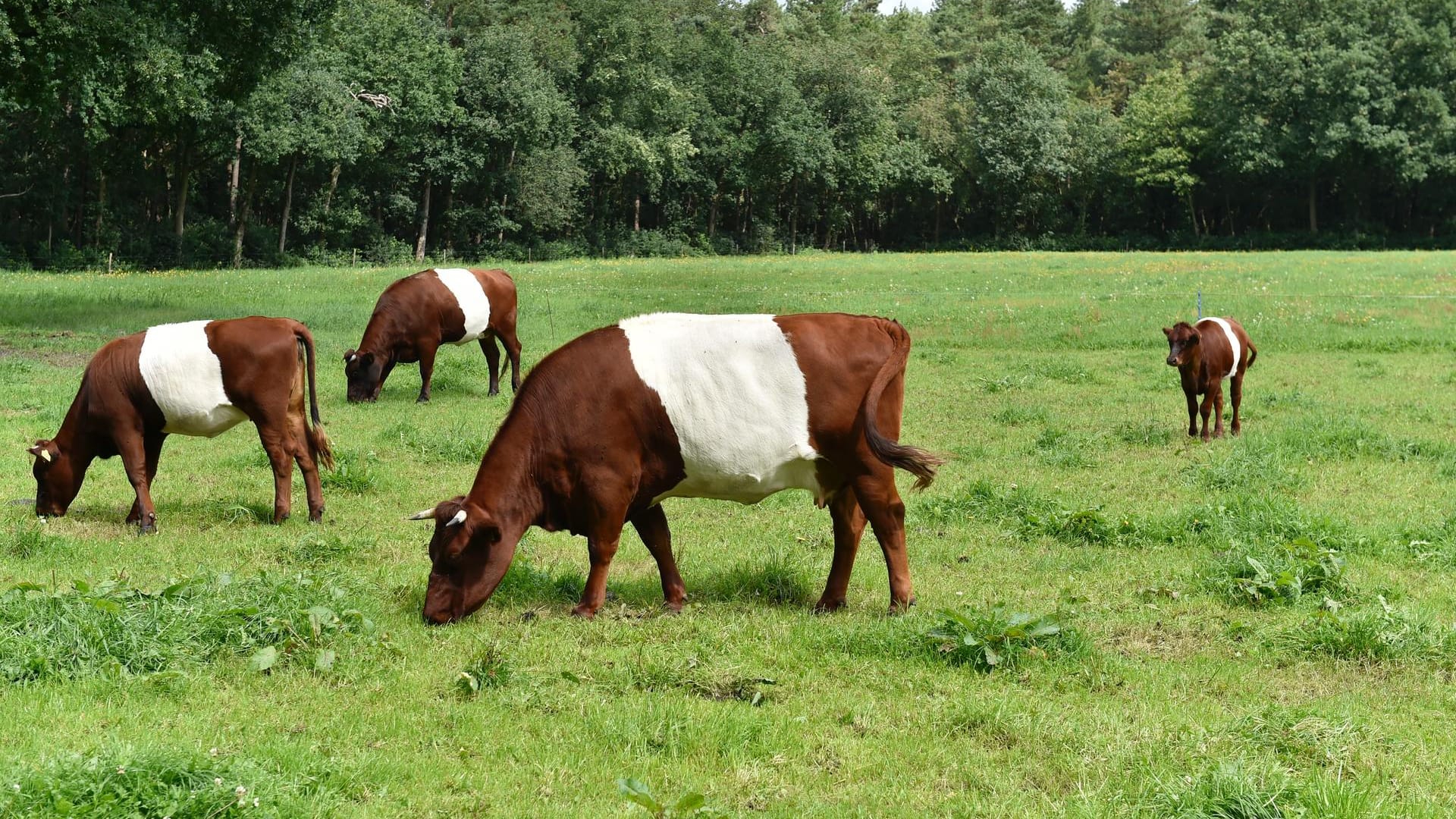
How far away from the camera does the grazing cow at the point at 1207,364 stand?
1517 centimetres

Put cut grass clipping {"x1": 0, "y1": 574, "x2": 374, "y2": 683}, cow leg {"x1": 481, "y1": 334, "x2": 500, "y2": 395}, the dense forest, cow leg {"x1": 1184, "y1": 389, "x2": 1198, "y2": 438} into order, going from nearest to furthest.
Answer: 1. cut grass clipping {"x1": 0, "y1": 574, "x2": 374, "y2": 683}
2. cow leg {"x1": 1184, "y1": 389, "x2": 1198, "y2": 438}
3. cow leg {"x1": 481, "y1": 334, "x2": 500, "y2": 395}
4. the dense forest

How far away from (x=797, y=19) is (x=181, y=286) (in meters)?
83.7

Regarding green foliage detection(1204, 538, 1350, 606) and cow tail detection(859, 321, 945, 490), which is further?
green foliage detection(1204, 538, 1350, 606)

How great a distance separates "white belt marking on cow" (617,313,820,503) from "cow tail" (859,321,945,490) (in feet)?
1.31

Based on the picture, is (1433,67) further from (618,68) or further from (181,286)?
(181,286)

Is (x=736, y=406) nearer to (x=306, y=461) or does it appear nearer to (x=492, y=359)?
(x=306, y=461)

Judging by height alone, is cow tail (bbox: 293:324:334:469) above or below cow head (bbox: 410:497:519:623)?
above

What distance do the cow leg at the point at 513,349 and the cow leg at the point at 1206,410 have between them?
10.3m

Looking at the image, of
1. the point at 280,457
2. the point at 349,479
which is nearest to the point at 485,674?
the point at 280,457

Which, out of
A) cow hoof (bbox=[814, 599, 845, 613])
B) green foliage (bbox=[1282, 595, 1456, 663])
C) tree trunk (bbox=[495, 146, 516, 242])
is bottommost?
cow hoof (bbox=[814, 599, 845, 613])

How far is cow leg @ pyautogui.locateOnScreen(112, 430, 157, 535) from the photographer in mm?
10047

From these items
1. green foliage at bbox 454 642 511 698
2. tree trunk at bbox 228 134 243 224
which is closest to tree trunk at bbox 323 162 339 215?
tree trunk at bbox 228 134 243 224

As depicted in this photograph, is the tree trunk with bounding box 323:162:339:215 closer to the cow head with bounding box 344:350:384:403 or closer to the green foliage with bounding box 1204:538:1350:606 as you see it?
the cow head with bounding box 344:350:384:403

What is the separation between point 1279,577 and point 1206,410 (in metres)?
7.38
